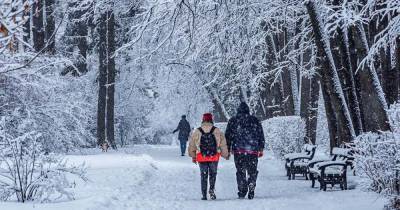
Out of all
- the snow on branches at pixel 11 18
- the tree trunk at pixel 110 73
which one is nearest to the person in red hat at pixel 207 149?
the snow on branches at pixel 11 18

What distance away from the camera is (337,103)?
45.8 feet

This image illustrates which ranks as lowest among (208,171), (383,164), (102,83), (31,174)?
(208,171)

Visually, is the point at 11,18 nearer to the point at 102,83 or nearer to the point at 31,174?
the point at 31,174

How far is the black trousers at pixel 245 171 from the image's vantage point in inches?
472

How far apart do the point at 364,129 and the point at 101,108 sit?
14922mm

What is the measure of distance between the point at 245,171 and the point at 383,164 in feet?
11.6

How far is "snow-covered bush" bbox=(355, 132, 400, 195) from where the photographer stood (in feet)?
28.0

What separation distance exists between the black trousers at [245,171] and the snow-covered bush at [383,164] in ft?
8.28

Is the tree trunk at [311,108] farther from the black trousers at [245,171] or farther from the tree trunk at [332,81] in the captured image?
the black trousers at [245,171]

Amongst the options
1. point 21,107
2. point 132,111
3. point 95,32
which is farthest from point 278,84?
point 132,111

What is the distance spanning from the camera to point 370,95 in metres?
15.1

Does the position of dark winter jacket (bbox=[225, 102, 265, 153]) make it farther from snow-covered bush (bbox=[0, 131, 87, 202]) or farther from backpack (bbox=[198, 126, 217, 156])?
snow-covered bush (bbox=[0, 131, 87, 202])

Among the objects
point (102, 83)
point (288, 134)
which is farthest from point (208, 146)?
point (102, 83)

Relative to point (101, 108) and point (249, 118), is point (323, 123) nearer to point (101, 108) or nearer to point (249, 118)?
point (101, 108)
